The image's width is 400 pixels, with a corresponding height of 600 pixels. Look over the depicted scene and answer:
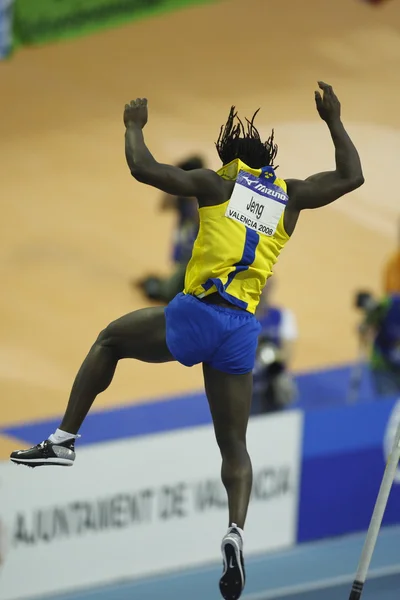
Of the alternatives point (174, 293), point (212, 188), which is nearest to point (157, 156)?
point (174, 293)

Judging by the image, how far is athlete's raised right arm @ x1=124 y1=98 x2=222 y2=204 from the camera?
17.6 feet

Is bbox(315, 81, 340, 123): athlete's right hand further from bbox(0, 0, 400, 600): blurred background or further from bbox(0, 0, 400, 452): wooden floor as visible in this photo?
bbox(0, 0, 400, 452): wooden floor

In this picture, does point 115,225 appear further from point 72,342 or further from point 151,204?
point 72,342

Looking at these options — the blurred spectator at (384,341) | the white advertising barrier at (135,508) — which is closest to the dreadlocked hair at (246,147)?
the white advertising barrier at (135,508)

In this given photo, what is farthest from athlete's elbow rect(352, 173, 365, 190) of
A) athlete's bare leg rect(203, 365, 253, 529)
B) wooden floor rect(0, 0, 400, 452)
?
wooden floor rect(0, 0, 400, 452)

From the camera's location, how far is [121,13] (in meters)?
18.1

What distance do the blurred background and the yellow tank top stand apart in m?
2.25

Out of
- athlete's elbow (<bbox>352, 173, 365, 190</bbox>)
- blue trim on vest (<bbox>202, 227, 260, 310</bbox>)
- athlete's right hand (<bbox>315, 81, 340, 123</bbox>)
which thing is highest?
athlete's right hand (<bbox>315, 81, 340, 123</bbox>)

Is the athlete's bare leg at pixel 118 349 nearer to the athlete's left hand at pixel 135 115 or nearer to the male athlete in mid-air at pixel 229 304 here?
the male athlete in mid-air at pixel 229 304

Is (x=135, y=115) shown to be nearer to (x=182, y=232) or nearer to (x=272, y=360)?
(x=272, y=360)

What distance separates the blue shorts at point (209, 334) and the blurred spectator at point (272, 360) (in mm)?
3751

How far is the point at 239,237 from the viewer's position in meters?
5.72

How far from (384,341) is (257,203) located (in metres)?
5.18

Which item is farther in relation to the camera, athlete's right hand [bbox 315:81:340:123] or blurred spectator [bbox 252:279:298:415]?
blurred spectator [bbox 252:279:298:415]
